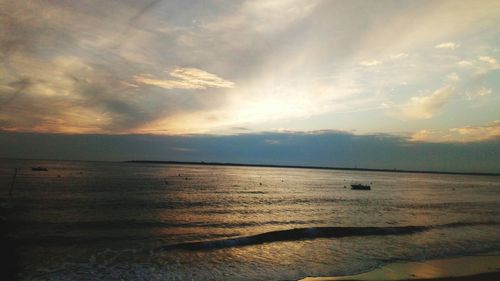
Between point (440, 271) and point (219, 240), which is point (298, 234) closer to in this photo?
point (219, 240)

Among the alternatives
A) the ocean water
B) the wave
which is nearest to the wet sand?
the ocean water

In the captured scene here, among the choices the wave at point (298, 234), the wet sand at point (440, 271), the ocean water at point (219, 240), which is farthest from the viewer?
the wave at point (298, 234)

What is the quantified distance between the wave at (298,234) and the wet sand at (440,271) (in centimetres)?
1061

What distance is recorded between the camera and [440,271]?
20.8 metres

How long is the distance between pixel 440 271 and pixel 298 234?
1429cm

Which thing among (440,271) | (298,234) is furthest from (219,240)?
(440,271)

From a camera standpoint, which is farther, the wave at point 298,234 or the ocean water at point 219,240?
the wave at point 298,234

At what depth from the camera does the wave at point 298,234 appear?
90.7ft

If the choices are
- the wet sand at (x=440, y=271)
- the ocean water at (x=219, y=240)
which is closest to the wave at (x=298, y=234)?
the ocean water at (x=219, y=240)

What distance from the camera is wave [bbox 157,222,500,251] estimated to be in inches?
1089

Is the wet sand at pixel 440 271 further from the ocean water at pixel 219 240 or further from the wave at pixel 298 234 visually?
the wave at pixel 298 234

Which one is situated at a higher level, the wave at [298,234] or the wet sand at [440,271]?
the wet sand at [440,271]

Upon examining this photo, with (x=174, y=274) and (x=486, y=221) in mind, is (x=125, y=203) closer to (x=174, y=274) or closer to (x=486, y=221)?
(x=174, y=274)

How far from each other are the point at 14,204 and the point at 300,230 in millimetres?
39229
